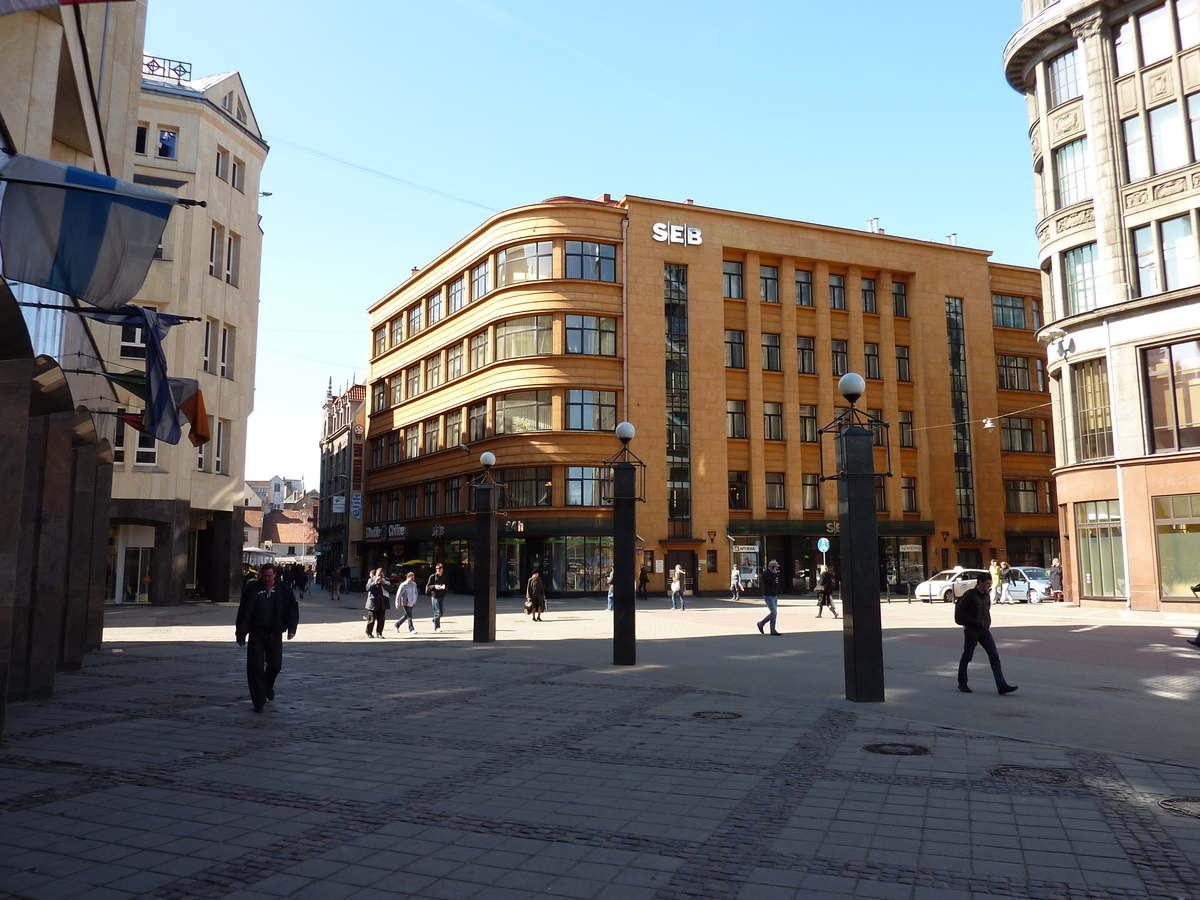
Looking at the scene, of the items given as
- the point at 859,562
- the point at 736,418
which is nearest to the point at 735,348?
the point at 736,418

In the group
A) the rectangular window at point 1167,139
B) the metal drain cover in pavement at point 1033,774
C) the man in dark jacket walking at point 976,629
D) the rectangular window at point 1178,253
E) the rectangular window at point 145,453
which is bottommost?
the metal drain cover in pavement at point 1033,774

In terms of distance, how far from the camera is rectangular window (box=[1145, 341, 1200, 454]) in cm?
2995

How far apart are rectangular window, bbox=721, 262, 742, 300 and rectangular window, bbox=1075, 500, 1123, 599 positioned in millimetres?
22193

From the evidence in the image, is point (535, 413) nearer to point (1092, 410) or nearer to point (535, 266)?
point (535, 266)

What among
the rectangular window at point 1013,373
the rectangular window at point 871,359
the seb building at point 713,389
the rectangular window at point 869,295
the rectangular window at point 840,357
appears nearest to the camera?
the seb building at point 713,389

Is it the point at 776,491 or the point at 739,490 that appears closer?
the point at 739,490

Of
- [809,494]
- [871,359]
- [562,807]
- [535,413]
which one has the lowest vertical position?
[562,807]

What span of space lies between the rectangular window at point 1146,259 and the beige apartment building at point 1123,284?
4 centimetres

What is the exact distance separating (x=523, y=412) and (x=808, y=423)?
16317 mm

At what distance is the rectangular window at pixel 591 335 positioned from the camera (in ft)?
152

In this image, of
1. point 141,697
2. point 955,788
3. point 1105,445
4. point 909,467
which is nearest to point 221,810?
point 955,788

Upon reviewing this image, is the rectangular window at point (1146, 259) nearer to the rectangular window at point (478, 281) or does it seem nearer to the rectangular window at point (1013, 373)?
the rectangular window at point (1013, 373)

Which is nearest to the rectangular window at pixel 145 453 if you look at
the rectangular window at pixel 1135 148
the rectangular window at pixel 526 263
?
the rectangular window at pixel 526 263

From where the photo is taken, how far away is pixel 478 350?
166ft
